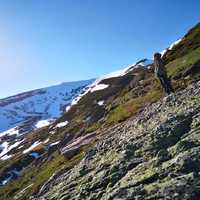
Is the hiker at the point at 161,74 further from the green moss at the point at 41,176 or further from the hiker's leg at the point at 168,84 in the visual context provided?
the green moss at the point at 41,176

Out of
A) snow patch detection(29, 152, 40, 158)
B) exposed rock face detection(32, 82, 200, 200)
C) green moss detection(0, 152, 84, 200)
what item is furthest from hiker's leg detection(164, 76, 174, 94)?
snow patch detection(29, 152, 40, 158)

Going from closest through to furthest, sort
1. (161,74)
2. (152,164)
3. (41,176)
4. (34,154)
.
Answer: (152,164) < (161,74) < (41,176) < (34,154)

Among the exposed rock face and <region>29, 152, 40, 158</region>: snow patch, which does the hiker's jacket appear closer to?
the exposed rock face

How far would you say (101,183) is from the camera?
18.8 metres

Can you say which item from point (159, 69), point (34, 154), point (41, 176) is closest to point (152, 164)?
point (159, 69)

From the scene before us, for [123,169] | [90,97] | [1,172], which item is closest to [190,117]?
[123,169]

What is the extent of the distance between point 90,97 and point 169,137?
118 metres

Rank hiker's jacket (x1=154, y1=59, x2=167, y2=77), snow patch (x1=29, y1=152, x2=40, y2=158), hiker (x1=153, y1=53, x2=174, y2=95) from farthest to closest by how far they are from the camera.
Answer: snow patch (x1=29, y1=152, x2=40, y2=158)
hiker's jacket (x1=154, y1=59, x2=167, y2=77)
hiker (x1=153, y1=53, x2=174, y2=95)

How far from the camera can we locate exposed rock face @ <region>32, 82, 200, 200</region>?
1486cm

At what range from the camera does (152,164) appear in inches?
682

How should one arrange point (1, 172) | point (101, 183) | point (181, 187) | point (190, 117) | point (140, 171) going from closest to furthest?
point (181, 187)
point (140, 171)
point (101, 183)
point (190, 117)
point (1, 172)

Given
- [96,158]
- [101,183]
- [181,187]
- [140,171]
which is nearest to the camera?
[181,187]

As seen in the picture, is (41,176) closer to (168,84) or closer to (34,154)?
(168,84)

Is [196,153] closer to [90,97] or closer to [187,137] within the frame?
[187,137]
